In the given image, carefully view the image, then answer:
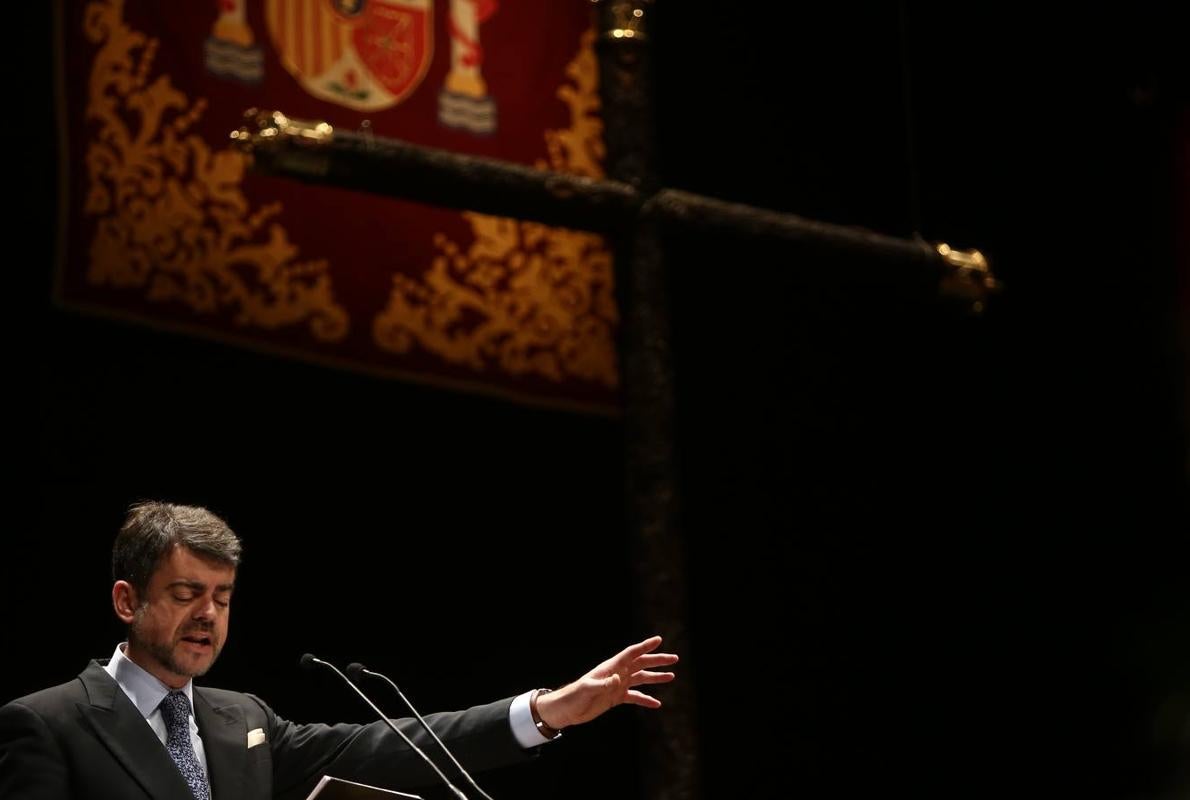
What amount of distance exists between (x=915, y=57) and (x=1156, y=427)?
53.8 inches

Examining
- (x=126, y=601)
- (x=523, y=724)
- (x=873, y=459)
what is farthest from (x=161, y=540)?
(x=873, y=459)

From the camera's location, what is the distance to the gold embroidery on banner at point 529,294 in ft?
14.4

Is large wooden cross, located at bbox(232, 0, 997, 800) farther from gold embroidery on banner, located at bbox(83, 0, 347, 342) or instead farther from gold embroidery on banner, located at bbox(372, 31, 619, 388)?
gold embroidery on banner, located at bbox(372, 31, 619, 388)

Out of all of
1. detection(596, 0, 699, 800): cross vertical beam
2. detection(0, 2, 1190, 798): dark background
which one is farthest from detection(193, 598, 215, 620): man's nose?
detection(0, 2, 1190, 798): dark background

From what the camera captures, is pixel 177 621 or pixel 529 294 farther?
pixel 529 294

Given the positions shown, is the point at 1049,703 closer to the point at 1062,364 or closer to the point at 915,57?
the point at 1062,364

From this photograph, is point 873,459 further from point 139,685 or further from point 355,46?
point 139,685

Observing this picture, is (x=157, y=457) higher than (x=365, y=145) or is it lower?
lower

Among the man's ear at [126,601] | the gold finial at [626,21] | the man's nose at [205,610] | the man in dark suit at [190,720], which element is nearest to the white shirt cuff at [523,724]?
the man in dark suit at [190,720]

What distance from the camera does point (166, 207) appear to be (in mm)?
3996

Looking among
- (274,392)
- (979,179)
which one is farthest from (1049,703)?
(274,392)

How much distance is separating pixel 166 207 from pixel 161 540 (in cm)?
133

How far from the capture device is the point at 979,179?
17.9ft

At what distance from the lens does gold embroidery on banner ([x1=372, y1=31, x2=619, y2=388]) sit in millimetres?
4383
